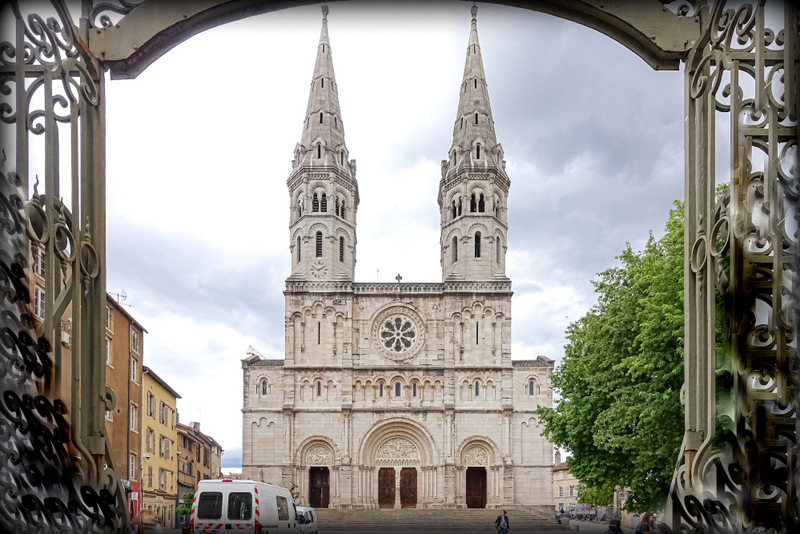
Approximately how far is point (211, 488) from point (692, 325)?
13853 millimetres

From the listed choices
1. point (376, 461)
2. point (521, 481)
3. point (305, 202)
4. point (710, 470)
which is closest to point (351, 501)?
point (376, 461)

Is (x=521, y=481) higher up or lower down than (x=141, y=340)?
lower down

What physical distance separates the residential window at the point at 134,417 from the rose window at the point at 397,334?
22.7 meters

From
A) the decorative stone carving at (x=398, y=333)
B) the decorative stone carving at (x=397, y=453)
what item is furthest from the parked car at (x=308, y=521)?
the decorative stone carving at (x=398, y=333)

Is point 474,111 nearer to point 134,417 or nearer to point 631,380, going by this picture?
point 134,417

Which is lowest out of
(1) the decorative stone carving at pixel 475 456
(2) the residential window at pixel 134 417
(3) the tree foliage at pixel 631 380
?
(1) the decorative stone carving at pixel 475 456

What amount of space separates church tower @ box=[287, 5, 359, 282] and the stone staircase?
53.6 feet

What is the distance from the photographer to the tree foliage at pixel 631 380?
734 inches

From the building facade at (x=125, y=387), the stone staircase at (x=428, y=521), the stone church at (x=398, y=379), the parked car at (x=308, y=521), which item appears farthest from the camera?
the stone church at (x=398, y=379)

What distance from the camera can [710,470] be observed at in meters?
4.47

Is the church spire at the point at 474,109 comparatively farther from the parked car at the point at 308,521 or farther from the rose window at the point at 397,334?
the parked car at the point at 308,521

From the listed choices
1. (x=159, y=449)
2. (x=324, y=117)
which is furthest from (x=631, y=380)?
(x=324, y=117)

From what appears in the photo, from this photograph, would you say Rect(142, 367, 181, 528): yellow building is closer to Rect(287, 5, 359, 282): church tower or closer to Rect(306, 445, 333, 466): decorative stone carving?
Rect(306, 445, 333, 466): decorative stone carving

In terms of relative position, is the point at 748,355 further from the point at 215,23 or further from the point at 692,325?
the point at 215,23
